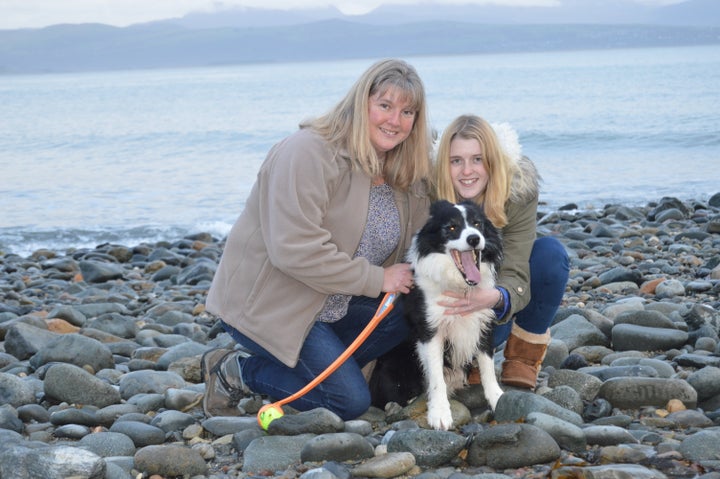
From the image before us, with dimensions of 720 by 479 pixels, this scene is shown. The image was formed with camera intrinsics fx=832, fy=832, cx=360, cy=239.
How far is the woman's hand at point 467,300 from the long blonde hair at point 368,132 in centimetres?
72

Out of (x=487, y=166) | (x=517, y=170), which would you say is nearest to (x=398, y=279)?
(x=487, y=166)

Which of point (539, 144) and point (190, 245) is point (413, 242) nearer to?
point (190, 245)

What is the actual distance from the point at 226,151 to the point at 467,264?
22.1 metres

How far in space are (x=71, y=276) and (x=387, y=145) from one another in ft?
Result: 22.8

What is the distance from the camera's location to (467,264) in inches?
161

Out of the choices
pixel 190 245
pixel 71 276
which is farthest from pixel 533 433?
pixel 190 245

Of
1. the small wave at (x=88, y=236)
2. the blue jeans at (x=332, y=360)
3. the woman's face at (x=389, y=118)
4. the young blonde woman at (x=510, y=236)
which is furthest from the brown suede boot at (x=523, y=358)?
the small wave at (x=88, y=236)

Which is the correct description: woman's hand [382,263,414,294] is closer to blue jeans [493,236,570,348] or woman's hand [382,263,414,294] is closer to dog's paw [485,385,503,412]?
blue jeans [493,236,570,348]

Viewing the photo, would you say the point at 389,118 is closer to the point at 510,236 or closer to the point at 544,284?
the point at 510,236

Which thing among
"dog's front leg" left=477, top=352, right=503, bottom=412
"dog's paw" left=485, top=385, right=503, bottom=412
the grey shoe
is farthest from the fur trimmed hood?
the grey shoe

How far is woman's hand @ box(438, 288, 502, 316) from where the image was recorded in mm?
4215

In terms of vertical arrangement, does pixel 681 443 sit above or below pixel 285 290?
below

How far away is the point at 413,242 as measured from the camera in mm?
4316

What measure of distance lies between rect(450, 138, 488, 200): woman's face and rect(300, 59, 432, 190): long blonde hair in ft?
0.53
